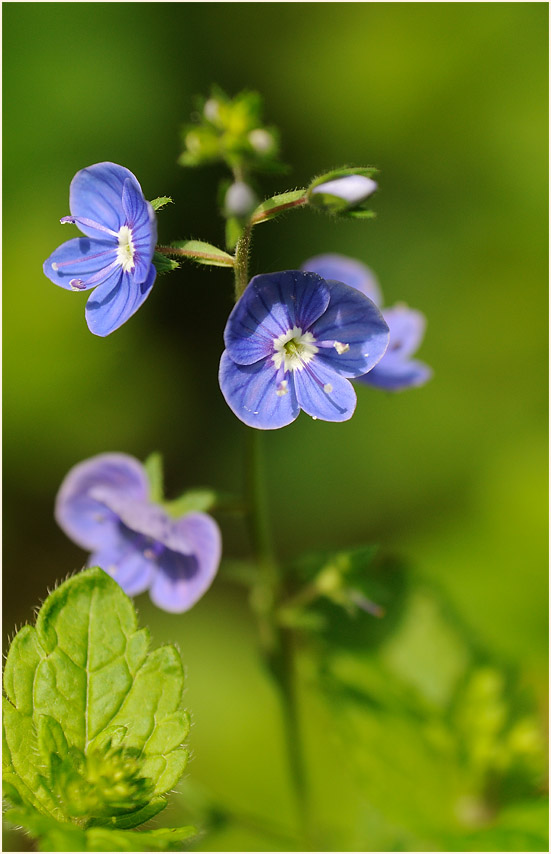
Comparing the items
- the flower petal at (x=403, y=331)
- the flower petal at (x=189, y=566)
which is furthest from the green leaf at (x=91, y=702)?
the flower petal at (x=403, y=331)

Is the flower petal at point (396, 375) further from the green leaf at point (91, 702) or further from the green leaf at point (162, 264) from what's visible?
the green leaf at point (91, 702)

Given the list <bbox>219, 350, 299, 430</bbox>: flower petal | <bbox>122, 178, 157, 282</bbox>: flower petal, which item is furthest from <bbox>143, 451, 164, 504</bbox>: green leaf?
<bbox>122, 178, 157, 282</bbox>: flower petal

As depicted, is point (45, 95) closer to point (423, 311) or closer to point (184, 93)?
point (184, 93)

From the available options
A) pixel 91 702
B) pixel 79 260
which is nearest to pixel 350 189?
pixel 79 260

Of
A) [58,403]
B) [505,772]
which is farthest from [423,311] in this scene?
[505,772]

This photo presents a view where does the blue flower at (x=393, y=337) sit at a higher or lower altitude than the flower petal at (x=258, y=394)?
higher

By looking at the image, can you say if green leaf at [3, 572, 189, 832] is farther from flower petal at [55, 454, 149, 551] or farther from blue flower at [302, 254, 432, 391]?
blue flower at [302, 254, 432, 391]
